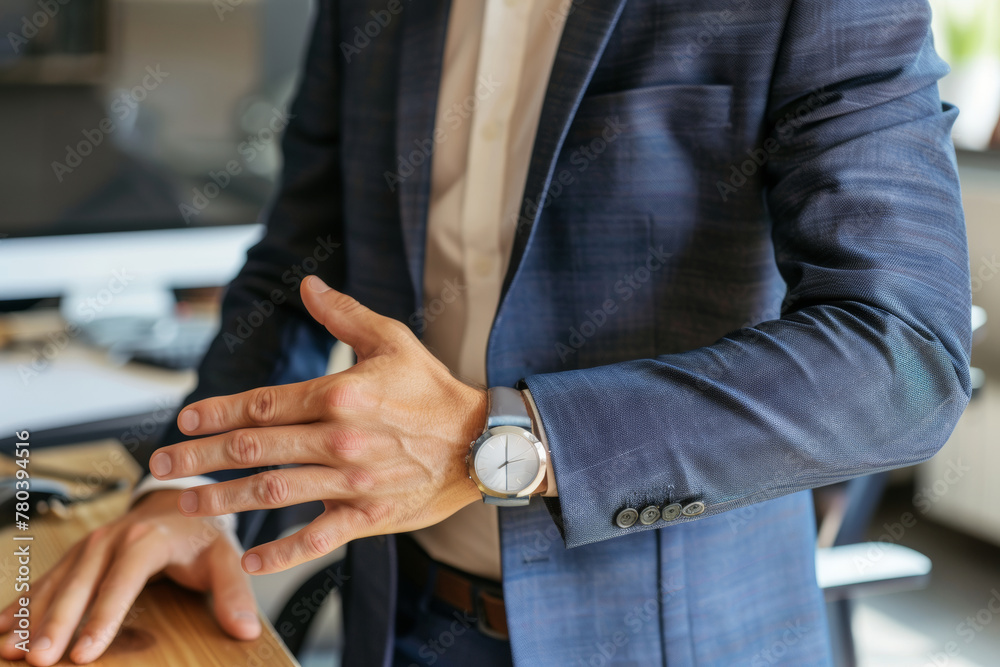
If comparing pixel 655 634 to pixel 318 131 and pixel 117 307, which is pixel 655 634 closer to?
pixel 318 131

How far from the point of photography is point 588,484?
524 mm

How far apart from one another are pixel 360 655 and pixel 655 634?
13.9 inches

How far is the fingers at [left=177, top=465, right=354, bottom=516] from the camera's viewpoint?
0.50 metres

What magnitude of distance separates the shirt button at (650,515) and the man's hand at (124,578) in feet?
1.18

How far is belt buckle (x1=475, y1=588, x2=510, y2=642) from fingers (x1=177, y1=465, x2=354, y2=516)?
33 cm

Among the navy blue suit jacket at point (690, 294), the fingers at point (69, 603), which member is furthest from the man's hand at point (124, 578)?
the navy blue suit jacket at point (690, 294)

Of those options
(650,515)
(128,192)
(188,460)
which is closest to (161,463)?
(188,460)

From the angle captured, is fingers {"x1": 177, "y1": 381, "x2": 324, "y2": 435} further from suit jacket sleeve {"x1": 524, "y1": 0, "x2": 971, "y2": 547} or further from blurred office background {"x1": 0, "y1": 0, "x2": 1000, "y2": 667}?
blurred office background {"x1": 0, "y1": 0, "x2": 1000, "y2": 667}

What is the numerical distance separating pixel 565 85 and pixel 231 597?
20.8 inches

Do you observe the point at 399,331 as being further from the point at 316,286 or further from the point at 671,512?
the point at 671,512

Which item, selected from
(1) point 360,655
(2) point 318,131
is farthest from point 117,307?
(1) point 360,655

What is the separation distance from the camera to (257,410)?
20.6 inches

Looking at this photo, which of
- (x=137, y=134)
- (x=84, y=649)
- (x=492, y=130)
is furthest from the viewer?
(x=137, y=134)

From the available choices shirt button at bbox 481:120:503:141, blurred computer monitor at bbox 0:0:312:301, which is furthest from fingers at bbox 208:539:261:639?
blurred computer monitor at bbox 0:0:312:301
